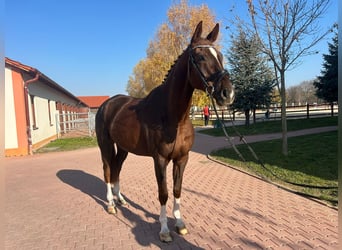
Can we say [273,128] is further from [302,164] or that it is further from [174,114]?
[174,114]

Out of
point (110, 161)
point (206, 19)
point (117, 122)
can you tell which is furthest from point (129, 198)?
point (206, 19)

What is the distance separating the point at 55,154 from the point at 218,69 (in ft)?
36.0

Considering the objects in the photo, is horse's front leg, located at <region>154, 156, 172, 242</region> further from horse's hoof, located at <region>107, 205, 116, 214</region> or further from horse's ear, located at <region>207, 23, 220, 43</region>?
horse's ear, located at <region>207, 23, 220, 43</region>

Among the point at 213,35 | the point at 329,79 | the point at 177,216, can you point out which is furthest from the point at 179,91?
the point at 329,79

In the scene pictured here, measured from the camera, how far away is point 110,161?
4926 mm

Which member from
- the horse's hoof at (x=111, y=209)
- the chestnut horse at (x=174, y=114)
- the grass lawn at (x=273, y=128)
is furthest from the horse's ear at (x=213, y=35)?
the grass lawn at (x=273, y=128)

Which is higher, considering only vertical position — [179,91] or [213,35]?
[213,35]

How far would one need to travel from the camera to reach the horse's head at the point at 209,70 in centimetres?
239

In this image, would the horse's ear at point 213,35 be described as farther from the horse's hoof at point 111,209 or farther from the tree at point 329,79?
the tree at point 329,79

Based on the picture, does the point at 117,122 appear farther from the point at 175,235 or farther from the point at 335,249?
the point at 335,249

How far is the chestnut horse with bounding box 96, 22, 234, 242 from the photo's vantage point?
8.57ft

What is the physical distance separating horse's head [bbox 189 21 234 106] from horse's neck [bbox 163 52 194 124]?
0.20 m

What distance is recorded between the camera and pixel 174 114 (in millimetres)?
3262

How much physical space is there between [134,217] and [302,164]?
485 centimetres
